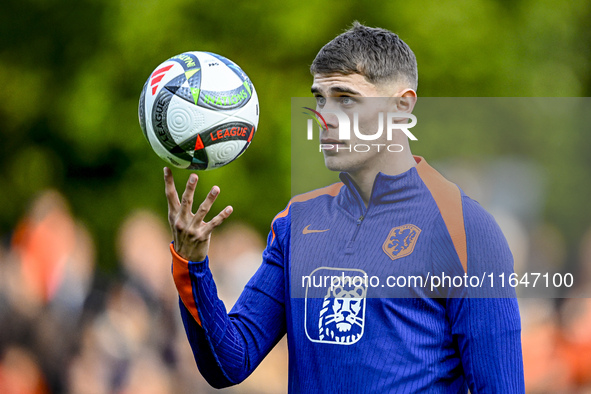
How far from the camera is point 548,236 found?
504cm

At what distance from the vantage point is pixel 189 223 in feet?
7.28

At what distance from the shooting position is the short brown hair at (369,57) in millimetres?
2467

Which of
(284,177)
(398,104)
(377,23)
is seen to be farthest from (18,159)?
(398,104)

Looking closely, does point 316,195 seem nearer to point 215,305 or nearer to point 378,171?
point 378,171

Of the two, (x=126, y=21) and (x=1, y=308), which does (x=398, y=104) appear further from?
(x=1, y=308)

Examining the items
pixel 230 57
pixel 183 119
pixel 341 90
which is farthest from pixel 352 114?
pixel 230 57

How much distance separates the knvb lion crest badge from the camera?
92.9 inches

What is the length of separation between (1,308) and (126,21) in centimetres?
284

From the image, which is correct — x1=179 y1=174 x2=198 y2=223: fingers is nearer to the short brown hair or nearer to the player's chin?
the player's chin

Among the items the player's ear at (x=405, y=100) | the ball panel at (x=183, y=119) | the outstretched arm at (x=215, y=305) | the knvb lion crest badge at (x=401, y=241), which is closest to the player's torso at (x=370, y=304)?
the knvb lion crest badge at (x=401, y=241)

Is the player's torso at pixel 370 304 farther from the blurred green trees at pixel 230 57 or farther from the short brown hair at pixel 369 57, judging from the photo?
the blurred green trees at pixel 230 57

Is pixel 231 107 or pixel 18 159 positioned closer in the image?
pixel 231 107

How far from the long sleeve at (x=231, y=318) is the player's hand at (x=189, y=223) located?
39 mm

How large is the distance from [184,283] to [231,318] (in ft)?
1.12
